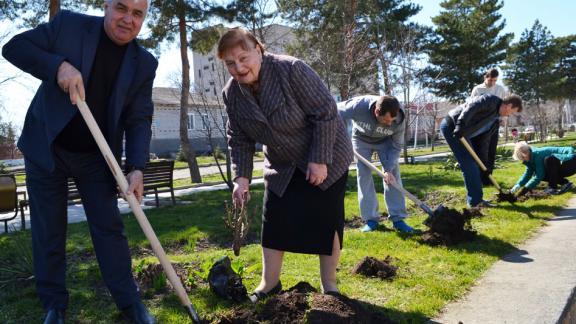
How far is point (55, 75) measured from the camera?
2.44 metres

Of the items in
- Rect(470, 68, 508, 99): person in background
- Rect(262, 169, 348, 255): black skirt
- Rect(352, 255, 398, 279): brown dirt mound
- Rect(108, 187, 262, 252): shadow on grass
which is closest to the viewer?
Rect(262, 169, 348, 255): black skirt

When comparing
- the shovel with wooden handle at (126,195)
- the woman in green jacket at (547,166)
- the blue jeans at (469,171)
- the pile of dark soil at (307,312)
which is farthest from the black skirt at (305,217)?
the woman in green jacket at (547,166)

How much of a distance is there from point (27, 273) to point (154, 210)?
4749 mm

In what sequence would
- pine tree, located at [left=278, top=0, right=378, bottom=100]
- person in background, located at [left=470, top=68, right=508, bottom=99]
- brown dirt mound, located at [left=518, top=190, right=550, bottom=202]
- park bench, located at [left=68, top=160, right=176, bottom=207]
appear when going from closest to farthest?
brown dirt mound, located at [left=518, top=190, right=550, bottom=202] → person in background, located at [left=470, top=68, right=508, bottom=99] → park bench, located at [left=68, top=160, right=176, bottom=207] → pine tree, located at [left=278, top=0, right=378, bottom=100]

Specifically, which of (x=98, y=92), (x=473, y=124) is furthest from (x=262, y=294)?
(x=473, y=124)

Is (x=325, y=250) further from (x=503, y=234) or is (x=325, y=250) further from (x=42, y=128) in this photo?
(x=503, y=234)

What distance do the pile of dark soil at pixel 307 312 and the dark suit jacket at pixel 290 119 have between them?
637 millimetres

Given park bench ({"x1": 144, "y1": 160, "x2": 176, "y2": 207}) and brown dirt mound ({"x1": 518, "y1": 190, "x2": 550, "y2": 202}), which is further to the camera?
park bench ({"x1": 144, "y1": 160, "x2": 176, "y2": 207})

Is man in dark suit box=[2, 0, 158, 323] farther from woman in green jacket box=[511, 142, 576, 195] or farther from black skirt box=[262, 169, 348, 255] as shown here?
woman in green jacket box=[511, 142, 576, 195]

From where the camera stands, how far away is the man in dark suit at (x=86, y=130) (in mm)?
2541

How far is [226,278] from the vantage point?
3.27 meters

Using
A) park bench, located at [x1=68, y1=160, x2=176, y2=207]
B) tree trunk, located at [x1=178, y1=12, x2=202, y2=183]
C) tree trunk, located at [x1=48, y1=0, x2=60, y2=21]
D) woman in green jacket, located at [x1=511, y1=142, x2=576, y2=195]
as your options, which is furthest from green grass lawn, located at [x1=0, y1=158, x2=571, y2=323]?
tree trunk, located at [x1=178, y1=12, x2=202, y2=183]

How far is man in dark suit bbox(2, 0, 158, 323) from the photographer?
2.54m

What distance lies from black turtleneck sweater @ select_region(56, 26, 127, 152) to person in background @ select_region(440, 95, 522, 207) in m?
4.70
